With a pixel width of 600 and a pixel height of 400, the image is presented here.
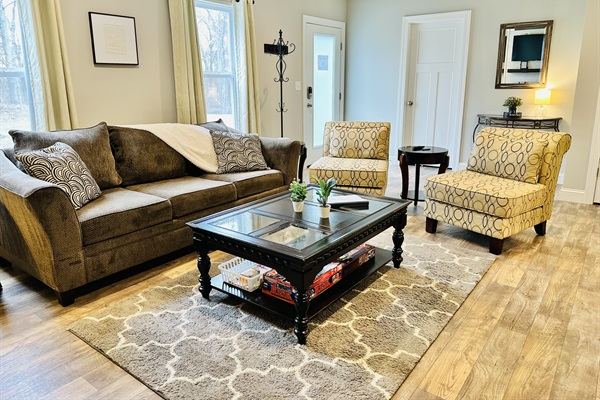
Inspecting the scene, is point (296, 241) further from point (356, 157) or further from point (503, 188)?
point (356, 157)

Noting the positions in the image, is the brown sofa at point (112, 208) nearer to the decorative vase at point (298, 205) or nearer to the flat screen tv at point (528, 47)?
the decorative vase at point (298, 205)

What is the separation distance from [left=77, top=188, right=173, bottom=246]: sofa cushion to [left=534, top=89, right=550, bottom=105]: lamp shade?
460cm

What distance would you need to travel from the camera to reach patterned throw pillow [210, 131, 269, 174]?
3695 mm

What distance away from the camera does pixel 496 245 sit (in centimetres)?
309

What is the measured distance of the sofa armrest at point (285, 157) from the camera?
390cm

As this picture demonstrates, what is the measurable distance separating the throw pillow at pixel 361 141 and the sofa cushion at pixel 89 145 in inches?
86.1

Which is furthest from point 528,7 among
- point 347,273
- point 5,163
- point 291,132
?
point 5,163

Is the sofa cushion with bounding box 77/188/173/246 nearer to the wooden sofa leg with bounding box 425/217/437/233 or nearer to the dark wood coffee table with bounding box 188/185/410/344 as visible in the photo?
the dark wood coffee table with bounding box 188/185/410/344

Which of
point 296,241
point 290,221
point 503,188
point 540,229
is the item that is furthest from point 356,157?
point 296,241

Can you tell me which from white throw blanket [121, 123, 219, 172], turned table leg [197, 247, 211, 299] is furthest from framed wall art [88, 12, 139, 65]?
turned table leg [197, 247, 211, 299]

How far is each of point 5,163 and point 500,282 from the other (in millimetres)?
3135

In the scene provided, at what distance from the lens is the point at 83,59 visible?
138 inches

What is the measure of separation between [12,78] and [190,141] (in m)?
1.38

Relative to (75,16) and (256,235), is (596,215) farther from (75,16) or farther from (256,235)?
(75,16)
